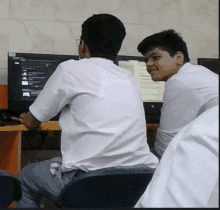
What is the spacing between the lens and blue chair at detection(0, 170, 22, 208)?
0.91 metres

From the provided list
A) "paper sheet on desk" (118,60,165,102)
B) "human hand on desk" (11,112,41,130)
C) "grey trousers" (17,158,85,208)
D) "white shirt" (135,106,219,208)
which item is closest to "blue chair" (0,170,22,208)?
"grey trousers" (17,158,85,208)

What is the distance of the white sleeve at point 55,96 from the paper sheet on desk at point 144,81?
1.03m

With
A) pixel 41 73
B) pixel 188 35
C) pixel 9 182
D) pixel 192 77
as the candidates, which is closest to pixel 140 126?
pixel 192 77

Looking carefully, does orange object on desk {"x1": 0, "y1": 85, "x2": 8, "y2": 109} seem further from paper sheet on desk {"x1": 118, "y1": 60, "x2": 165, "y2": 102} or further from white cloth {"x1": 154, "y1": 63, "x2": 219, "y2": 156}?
white cloth {"x1": 154, "y1": 63, "x2": 219, "y2": 156}

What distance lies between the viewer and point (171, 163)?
14.9 inches

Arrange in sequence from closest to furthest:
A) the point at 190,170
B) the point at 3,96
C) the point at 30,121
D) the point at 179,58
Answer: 1. the point at 190,170
2. the point at 30,121
3. the point at 179,58
4. the point at 3,96

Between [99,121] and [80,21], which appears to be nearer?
[99,121]

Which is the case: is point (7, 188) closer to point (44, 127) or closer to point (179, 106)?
point (44, 127)

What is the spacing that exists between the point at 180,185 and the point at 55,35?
83.3 inches

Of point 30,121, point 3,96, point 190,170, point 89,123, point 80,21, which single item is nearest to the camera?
point 190,170

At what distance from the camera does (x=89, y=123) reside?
102 centimetres

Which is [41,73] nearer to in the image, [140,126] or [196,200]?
[140,126]

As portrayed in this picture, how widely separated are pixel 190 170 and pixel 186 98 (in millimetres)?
941

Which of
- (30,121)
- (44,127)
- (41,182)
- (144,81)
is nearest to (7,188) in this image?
(41,182)
